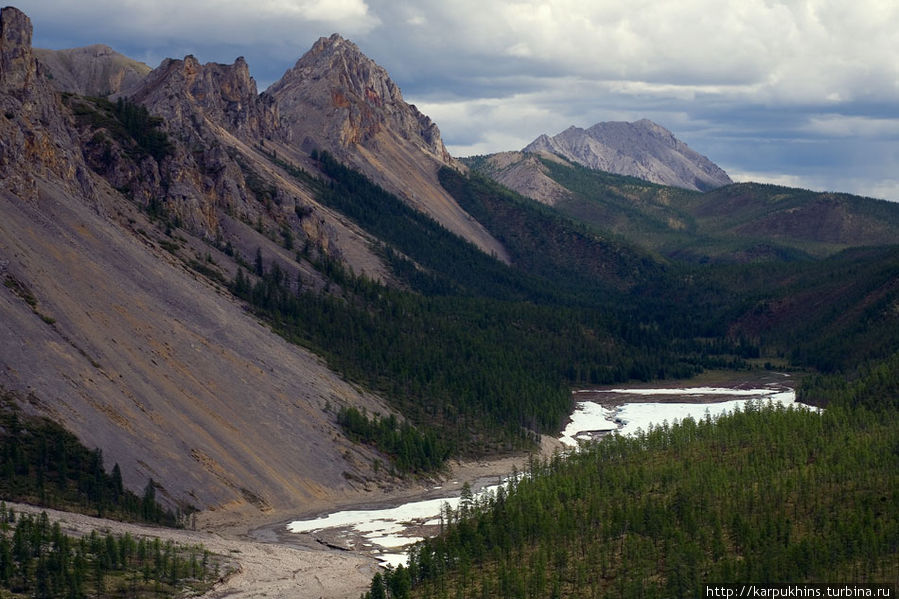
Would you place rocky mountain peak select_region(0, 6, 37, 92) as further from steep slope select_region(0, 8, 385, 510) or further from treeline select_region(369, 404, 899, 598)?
treeline select_region(369, 404, 899, 598)

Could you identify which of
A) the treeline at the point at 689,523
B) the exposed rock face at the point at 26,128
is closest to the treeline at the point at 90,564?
the treeline at the point at 689,523

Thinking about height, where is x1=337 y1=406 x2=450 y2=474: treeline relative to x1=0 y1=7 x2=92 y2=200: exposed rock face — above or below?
below

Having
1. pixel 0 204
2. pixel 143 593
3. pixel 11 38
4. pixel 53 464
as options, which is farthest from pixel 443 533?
pixel 11 38

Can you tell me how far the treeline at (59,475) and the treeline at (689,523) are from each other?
1191 inches

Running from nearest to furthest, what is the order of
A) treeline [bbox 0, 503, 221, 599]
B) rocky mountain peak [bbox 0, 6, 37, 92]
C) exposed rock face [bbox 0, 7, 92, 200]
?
1. treeline [bbox 0, 503, 221, 599]
2. exposed rock face [bbox 0, 7, 92, 200]
3. rocky mountain peak [bbox 0, 6, 37, 92]

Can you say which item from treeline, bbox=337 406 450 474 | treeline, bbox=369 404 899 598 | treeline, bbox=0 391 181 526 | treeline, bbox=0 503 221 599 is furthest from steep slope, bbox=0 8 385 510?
treeline, bbox=369 404 899 598

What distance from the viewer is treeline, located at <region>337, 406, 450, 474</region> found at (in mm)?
172750

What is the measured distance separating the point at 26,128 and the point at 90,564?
93841 mm

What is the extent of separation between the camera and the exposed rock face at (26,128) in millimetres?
173625

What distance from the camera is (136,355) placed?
518ft

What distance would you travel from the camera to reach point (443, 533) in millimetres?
125750

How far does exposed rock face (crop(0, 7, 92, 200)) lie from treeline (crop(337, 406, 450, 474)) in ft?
177

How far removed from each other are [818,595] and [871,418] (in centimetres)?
6172

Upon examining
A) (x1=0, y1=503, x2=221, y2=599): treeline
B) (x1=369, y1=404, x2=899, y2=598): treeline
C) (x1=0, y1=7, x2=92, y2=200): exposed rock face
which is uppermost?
(x1=0, y1=7, x2=92, y2=200): exposed rock face
